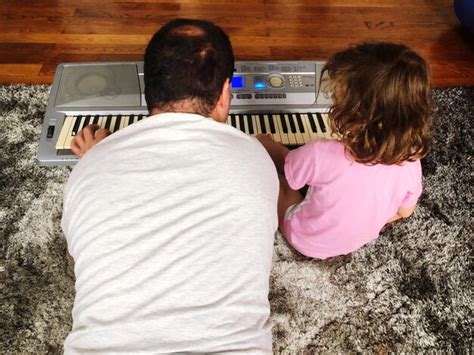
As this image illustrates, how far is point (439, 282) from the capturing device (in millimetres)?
1374

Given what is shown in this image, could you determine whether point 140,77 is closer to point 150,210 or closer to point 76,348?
point 150,210

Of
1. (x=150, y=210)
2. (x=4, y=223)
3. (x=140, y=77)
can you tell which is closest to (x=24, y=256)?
(x=4, y=223)

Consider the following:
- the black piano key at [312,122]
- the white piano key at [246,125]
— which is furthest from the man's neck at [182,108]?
the black piano key at [312,122]

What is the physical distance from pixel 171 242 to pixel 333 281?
78 cm

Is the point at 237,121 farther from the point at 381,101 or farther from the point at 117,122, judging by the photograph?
the point at 381,101

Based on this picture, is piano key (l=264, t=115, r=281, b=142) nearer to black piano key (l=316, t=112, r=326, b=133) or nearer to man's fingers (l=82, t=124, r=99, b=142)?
black piano key (l=316, t=112, r=326, b=133)

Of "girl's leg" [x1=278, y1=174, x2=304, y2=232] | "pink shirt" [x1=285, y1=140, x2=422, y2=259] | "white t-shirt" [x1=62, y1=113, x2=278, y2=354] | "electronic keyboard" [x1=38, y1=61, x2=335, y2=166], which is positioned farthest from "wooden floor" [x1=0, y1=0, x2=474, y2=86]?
"white t-shirt" [x1=62, y1=113, x2=278, y2=354]

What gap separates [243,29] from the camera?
82.0 inches

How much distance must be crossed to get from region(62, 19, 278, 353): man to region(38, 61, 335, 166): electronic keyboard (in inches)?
23.1

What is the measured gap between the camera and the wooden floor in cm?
194

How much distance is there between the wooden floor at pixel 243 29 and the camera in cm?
194

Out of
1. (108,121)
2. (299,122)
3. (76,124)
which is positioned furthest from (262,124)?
(76,124)

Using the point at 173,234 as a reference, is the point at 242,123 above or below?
below

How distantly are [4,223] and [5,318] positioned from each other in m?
0.34
